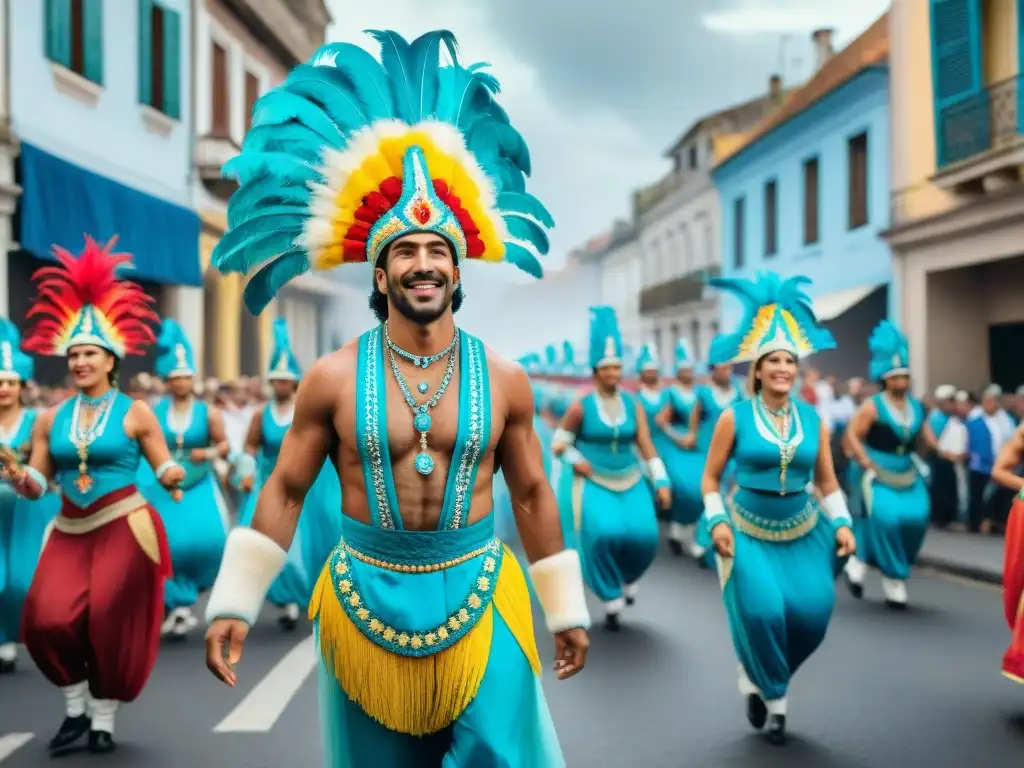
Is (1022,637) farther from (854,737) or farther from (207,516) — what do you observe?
(207,516)

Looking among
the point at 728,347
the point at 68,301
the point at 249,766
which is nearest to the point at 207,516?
the point at 68,301

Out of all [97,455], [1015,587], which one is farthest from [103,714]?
[1015,587]

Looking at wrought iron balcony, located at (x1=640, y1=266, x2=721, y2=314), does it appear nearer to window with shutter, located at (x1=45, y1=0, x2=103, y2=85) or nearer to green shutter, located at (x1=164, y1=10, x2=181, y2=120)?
green shutter, located at (x1=164, y1=10, x2=181, y2=120)

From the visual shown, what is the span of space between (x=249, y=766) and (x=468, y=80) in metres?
3.37

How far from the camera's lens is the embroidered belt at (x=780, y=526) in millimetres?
6211

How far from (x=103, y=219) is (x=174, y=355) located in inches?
282

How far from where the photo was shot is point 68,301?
250 inches

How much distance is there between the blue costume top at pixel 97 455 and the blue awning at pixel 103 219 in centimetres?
839

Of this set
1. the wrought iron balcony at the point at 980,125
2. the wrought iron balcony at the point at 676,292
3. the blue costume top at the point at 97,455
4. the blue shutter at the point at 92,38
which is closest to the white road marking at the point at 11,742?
the blue costume top at the point at 97,455

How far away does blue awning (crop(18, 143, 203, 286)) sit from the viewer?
1405 centimetres

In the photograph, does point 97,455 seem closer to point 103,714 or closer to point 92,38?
point 103,714

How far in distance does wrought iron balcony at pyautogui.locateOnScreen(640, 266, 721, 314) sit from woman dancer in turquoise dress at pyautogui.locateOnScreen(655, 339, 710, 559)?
1804 cm

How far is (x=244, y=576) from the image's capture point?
3.53 metres

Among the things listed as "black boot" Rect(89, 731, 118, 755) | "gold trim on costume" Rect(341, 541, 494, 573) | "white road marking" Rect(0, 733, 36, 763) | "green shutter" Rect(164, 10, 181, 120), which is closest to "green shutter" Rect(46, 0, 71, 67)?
"green shutter" Rect(164, 10, 181, 120)
